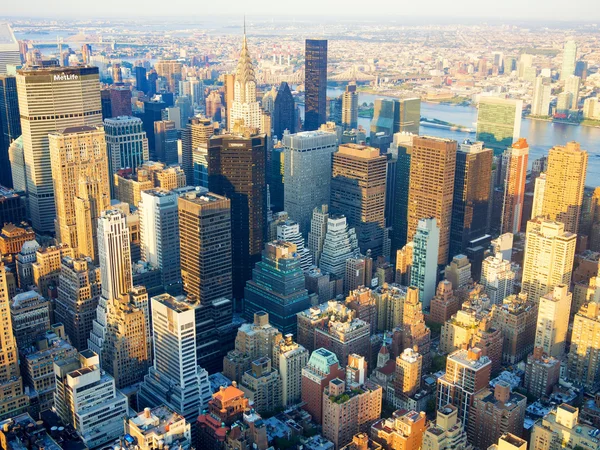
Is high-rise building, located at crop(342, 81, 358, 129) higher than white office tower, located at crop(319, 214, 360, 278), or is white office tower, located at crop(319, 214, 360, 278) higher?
high-rise building, located at crop(342, 81, 358, 129)

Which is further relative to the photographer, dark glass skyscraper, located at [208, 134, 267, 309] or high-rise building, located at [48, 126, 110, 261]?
high-rise building, located at [48, 126, 110, 261]

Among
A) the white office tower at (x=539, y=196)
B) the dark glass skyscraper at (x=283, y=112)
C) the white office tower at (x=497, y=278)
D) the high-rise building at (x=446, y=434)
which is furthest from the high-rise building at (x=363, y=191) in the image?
the dark glass skyscraper at (x=283, y=112)

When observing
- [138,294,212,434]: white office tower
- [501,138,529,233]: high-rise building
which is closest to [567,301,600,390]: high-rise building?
[501,138,529,233]: high-rise building

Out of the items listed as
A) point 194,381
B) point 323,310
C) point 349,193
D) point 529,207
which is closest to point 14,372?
point 194,381

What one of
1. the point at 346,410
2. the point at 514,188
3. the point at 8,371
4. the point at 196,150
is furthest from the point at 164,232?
the point at 514,188

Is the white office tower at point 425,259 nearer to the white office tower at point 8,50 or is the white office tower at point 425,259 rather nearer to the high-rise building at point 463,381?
the high-rise building at point 463,381

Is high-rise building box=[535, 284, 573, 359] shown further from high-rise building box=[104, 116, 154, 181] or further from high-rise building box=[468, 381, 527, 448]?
high-rise building box=[104, 116, 154, 181]

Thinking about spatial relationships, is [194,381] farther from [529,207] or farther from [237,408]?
[529,207]
